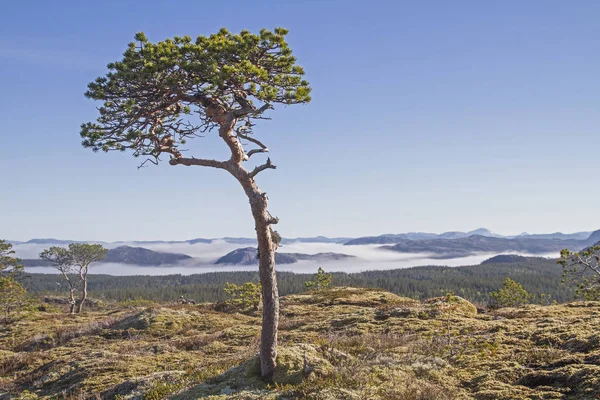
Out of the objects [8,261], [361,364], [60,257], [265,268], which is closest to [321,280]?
[8,261]

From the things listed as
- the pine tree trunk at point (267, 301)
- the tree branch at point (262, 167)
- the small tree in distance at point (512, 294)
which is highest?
the tree branch at point (262, 167)

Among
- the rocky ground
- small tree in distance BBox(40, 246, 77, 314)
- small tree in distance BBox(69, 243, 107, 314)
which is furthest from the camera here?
small tree in distance BBox(69, 243, 107, 314)

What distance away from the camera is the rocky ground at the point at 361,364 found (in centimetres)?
1113

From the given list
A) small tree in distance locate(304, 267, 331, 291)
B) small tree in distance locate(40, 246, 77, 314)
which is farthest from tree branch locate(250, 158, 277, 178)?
small tree in distance locate(40, 246, 77, 314)

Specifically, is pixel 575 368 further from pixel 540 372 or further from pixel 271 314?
pixel 271 314

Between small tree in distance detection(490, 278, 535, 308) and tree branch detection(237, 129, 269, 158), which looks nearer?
tree branch detection(237, 129, 269, 158)

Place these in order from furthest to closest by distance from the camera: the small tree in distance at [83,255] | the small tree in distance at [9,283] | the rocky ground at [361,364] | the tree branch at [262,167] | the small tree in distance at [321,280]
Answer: the small tree in distance at [83,255] < the small tree in distance at [321,280] < the small tree in distance at [9,283] < the tree branch at [262,167] < the rocky ground at [361,364]

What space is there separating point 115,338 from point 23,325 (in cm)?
2293

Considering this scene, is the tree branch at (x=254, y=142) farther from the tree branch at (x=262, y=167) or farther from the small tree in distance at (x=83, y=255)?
the small tree in distance at (x=83, y=255)

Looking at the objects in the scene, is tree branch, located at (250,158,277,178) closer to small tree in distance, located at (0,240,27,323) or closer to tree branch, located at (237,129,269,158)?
tree branch, located at (237,129,269,158)

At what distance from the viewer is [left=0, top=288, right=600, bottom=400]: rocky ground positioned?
1113 cm

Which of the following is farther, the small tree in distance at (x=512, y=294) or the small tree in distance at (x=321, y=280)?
the small tree in distance at (x=321, y=280)

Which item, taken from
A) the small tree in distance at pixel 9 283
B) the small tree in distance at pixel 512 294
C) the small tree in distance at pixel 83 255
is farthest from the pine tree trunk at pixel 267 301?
the small tree in distance at pixel 83 255

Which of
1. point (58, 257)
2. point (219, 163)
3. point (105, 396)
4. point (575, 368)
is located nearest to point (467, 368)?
point (575, 368)
